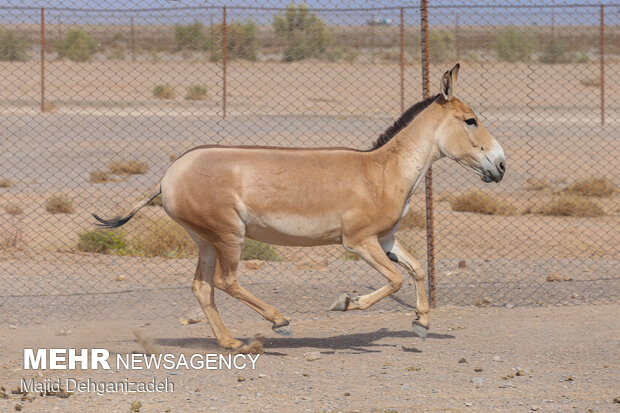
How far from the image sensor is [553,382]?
6867 mm

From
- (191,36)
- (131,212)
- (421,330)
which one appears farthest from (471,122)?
(191,36)

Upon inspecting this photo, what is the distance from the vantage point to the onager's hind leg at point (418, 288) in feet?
25.6

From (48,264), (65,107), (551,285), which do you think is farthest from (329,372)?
(65,107)

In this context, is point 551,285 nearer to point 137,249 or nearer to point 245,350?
point 245,350

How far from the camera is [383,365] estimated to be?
7.41 m

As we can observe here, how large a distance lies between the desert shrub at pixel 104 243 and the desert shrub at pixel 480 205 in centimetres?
675

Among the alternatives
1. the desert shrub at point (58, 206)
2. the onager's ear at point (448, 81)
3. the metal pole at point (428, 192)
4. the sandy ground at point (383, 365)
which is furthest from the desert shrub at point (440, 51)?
the onager's ear at point (448, 81)

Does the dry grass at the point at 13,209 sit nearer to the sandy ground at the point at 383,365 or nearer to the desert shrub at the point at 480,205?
the sandy ground at the point at 383,365

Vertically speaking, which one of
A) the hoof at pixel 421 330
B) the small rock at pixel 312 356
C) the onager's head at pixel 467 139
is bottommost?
the small rock at pixel 312 356

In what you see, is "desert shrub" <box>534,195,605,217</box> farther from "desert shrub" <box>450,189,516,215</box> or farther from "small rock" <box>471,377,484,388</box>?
"small rock" <box>471,377,484,388</box>

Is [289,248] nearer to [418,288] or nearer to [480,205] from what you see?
[480,205]

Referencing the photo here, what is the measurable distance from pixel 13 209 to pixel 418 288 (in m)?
9.75

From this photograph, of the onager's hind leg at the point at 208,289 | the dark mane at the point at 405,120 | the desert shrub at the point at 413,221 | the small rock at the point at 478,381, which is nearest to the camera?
the small rock at the point at 478,381

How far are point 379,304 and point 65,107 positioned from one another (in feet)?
55.3
